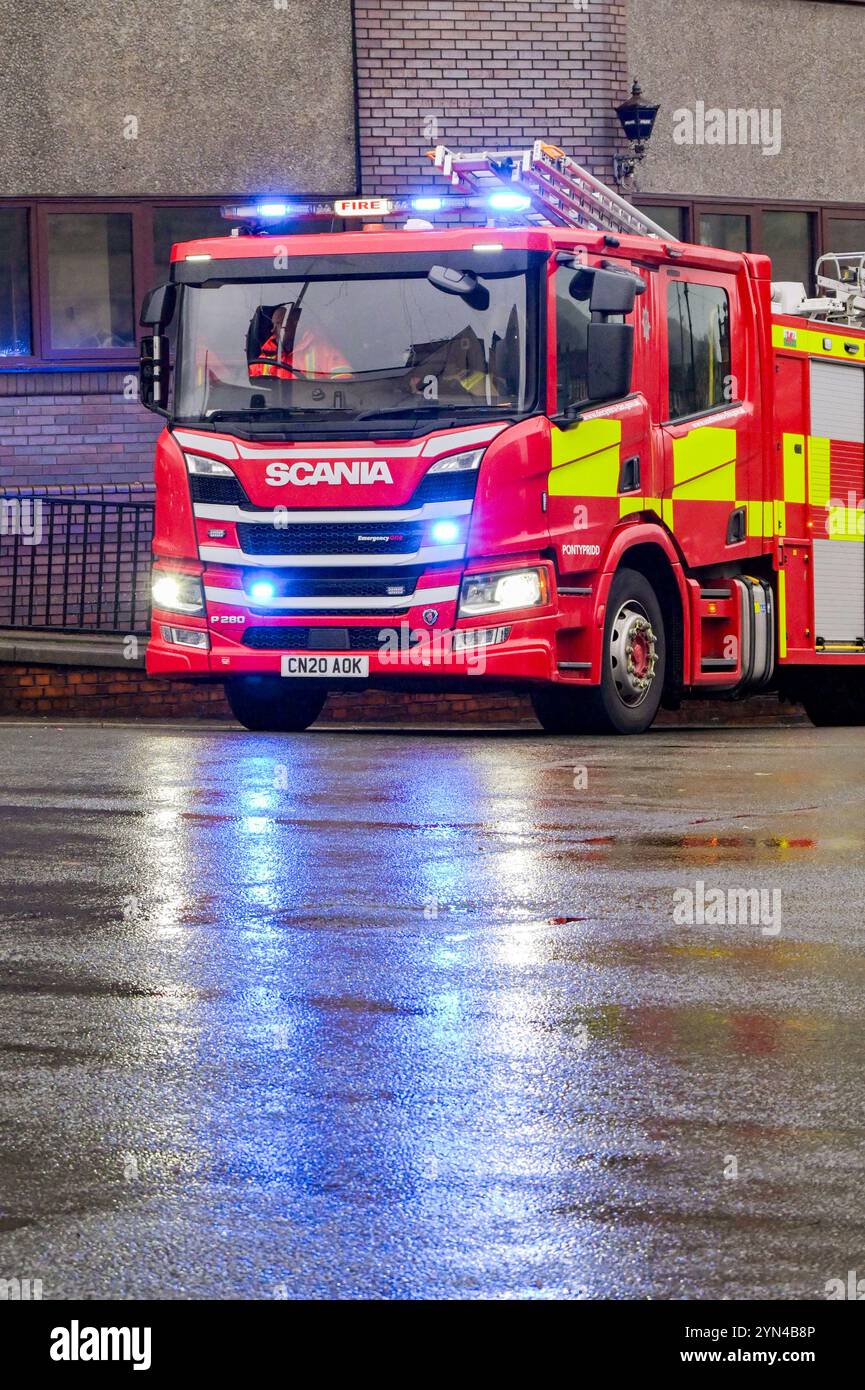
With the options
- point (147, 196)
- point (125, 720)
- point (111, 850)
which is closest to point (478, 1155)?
point (111, 850)

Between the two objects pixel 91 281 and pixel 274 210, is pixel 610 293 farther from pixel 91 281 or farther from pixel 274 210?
pixel 91 281

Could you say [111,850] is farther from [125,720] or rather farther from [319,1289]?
[125,720]

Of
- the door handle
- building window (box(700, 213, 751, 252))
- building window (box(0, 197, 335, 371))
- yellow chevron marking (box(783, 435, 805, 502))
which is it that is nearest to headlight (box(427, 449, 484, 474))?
the door handle

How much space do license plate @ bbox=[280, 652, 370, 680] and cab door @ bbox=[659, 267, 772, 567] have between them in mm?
2245

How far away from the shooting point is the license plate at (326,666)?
1410 cm

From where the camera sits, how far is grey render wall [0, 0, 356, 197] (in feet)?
67.4

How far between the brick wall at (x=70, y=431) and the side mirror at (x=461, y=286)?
23.2 ft

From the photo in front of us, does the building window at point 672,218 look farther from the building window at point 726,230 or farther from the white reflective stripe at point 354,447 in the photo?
the white reflective stripe at point 354,447

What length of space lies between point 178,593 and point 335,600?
1.10m

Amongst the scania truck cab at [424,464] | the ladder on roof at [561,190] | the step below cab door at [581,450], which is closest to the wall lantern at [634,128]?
the ladder on roof at [561,190]

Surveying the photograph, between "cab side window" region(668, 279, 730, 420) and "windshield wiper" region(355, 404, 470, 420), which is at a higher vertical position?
"cab side window" region(668, 279, 730, 420)

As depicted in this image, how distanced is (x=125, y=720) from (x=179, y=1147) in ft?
43.7

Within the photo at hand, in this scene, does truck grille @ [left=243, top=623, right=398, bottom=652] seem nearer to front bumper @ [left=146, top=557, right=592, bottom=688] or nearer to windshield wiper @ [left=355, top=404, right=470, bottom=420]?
front bumper @ [left=146, top=557, right=592, bottom=688]

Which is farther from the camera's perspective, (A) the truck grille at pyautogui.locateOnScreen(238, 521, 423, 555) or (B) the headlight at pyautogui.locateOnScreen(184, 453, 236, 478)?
(B) the headlight at pyautogui.locateOnScreen(184, 453, 236, 478)
